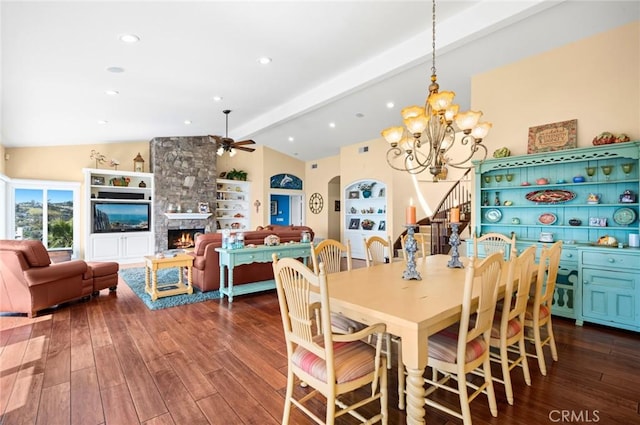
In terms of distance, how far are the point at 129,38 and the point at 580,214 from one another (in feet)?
19.1

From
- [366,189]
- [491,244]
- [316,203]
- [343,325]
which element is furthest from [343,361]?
[316,203]

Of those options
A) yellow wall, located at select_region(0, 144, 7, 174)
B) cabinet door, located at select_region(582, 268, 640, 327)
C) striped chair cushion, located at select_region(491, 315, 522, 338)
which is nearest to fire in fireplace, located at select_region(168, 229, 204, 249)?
yellow wall, located at select_region(0, 144, 7, 174)

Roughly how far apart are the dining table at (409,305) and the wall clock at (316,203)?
794 cm

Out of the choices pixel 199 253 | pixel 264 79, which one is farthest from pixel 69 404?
pixel 264 79

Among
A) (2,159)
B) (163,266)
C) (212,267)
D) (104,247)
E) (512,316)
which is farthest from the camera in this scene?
(104,247)

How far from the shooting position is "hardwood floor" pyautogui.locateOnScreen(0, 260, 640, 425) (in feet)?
6.74

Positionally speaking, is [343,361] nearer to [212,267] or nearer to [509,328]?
[509,328]

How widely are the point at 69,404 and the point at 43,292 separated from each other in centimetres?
258

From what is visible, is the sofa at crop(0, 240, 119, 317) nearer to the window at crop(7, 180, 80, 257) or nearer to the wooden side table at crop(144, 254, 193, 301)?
the wooden side table at crop(144, 254, 193, 301)

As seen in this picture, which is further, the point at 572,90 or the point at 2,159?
the point at 2,159

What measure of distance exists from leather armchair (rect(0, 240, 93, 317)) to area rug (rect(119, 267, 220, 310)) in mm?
1116

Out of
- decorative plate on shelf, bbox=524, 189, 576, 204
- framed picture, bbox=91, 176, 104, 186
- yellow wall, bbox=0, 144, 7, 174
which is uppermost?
yellow wall, bbox=0, 144, 7, 174

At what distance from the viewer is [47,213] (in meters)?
7.26

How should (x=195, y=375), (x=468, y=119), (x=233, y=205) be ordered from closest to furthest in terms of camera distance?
(x=195, y=375) → (x=468, y=119) → (x=233, y=205)
